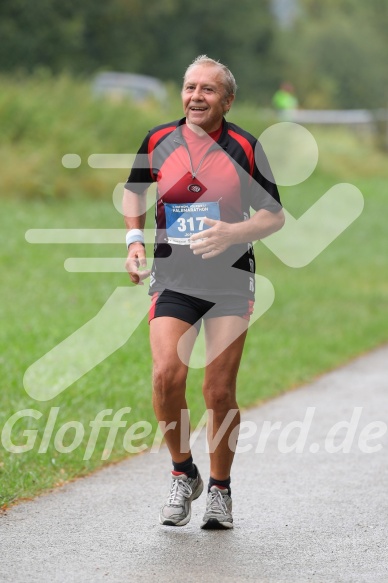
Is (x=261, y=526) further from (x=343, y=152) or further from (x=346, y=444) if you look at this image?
(x=343, y=152)

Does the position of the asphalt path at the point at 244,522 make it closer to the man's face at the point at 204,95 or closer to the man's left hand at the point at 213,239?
the man's left hand at the point at 213,239

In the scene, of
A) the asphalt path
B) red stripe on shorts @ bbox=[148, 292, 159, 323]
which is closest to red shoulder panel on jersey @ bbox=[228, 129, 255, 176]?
red stripe on shorts @ bbox=[148, 292, 159, 323]

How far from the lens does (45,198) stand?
21766 mm

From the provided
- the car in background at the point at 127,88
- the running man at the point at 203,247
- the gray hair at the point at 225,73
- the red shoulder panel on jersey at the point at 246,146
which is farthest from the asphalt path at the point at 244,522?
the car in background at the point at 127,88

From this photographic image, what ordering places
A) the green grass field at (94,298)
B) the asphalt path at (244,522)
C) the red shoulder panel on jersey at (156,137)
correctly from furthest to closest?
the green grass field at (94,298), the red shoulder panel on jersey at (156,137), the asphalt path at (244,522)

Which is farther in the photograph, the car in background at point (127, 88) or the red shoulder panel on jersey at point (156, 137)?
the car in background at point (127, 88)

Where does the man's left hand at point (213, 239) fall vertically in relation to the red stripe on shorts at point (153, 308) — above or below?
above

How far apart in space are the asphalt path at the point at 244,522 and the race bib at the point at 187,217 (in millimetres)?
1402

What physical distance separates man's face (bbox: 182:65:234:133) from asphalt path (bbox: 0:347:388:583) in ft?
6.41

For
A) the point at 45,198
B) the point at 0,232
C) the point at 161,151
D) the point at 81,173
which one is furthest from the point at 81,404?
the point at 81,173

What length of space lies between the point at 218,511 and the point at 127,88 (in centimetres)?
3111

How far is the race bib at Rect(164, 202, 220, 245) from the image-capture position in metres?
5.95

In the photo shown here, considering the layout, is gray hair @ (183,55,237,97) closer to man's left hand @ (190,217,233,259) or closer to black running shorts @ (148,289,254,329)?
man's left hand @ (190,217,233,259)

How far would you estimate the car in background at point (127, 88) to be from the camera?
29.3 metres
